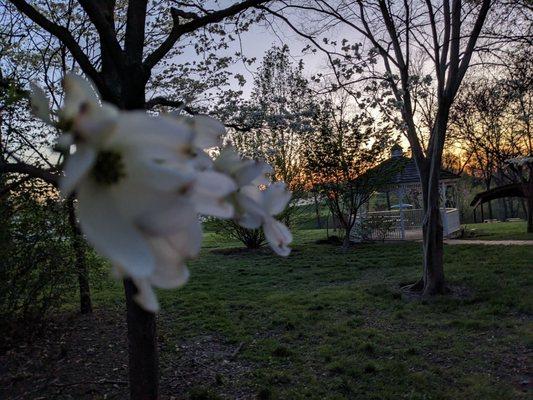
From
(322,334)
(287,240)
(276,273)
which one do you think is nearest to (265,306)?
(322,334)

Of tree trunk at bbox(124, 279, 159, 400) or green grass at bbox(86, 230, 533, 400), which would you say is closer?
tree trunk at bbox(124, 279, 159, 400)

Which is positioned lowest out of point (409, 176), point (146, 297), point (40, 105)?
point (146, 297)

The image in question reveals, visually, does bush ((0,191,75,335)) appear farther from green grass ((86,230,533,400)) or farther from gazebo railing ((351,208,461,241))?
gazebo railing ((351,208,461,241))

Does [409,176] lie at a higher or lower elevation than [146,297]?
higher

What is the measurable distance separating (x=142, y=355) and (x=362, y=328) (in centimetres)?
353

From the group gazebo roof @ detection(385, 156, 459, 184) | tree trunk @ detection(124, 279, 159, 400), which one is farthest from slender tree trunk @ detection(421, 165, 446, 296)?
gazebo roof @ detection(385, 156, 459, 184)

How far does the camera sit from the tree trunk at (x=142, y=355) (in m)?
3.84

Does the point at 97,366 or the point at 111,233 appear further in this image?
the point at 97,366

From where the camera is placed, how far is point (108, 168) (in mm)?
303

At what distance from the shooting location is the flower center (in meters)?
0.30

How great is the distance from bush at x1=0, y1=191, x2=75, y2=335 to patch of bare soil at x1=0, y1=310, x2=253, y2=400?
40 cm

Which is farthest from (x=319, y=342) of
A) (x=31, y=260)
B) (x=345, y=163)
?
(x=345, y=163)

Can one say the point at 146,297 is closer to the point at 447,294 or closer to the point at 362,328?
the point at 362,328

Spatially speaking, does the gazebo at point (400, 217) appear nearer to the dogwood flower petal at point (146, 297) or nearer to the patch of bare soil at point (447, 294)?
the patch of bare soil at point (447, 294)
